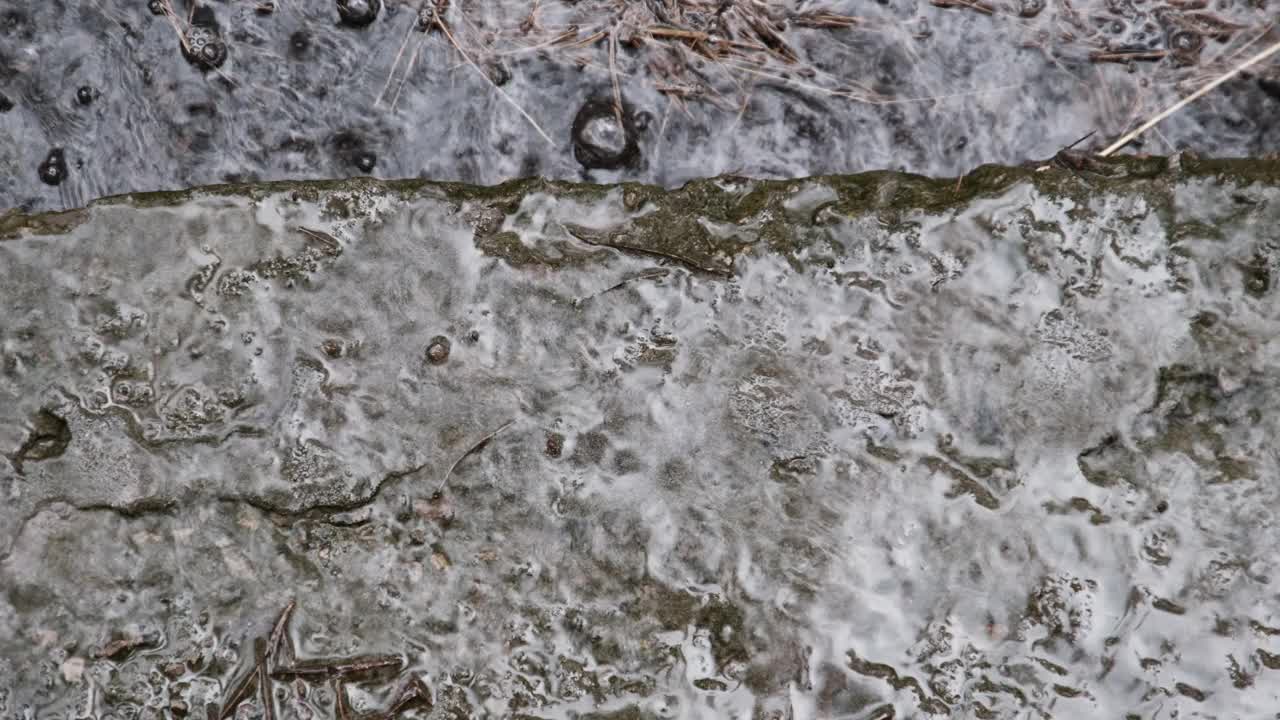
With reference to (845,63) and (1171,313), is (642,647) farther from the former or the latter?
(845,63)

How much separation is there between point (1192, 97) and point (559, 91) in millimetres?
1895

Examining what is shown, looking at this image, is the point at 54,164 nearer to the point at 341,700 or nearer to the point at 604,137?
the point at 604,137

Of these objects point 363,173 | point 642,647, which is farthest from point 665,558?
point 363,173

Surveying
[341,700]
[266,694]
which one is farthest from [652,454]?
[266,694]

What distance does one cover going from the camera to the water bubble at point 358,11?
271cm

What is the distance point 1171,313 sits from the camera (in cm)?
213

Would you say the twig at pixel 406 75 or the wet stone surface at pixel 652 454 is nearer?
the wet stone surface at pixel 652 454

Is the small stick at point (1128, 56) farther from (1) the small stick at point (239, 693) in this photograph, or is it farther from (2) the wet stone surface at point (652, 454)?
(1) the small stick at point (239, 693)

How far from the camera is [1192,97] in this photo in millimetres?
2623

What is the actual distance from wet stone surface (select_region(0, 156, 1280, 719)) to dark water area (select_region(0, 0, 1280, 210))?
1.94 feet

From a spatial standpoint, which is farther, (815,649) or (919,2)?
(919,2)

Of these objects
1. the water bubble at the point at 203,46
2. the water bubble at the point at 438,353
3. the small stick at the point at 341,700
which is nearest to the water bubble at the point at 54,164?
the water bubble at the point at 203,46

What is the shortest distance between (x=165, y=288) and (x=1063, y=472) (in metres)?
2.24

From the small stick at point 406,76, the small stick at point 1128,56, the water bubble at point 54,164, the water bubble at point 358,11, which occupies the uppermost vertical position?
the small stick at point 1128,56
